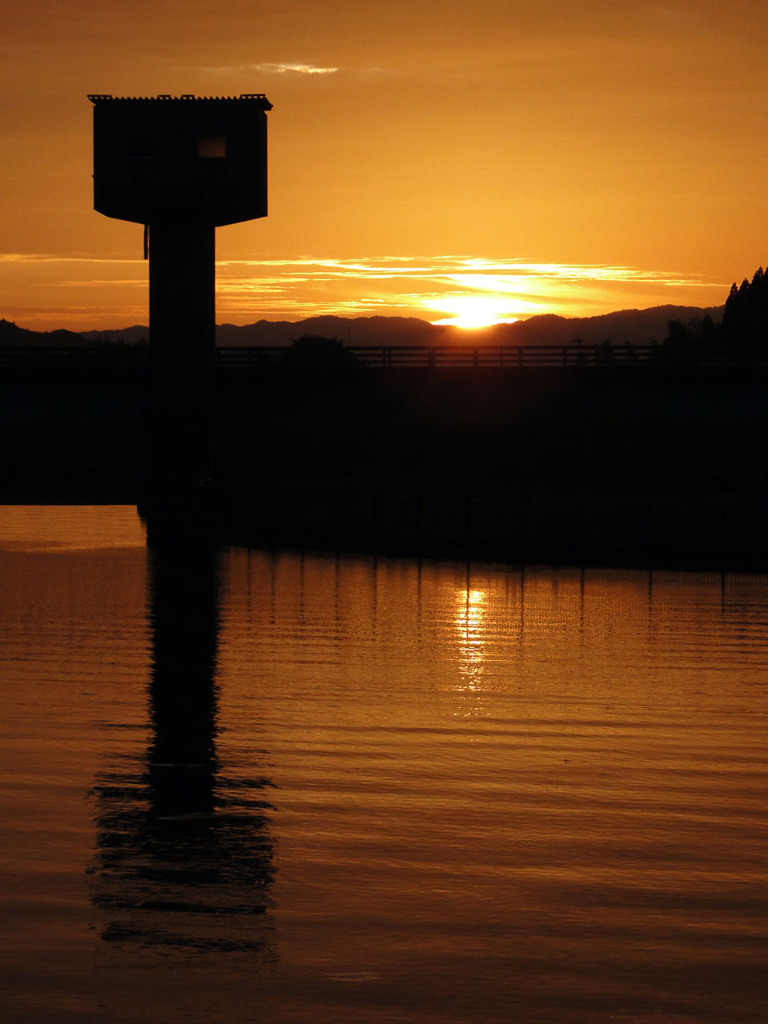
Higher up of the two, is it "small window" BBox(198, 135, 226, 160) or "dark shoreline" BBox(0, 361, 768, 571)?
"small window" BBox(198, 135, 226, 160)

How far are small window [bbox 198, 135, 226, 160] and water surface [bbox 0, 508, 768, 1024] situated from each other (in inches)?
1428

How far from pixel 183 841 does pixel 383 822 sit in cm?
174

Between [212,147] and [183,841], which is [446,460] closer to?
[212,147]

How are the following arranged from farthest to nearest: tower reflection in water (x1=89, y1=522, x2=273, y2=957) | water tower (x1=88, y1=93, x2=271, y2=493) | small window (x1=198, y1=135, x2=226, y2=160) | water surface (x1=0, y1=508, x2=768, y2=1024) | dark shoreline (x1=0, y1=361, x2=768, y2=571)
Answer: small window (x1=198, y1=135, x2=226, y2=160) < water tower (x1=88, y1=93, x2=271, y2=493) < dark shoreline (x1=0, y1=361, x2=768, y2=571) < tower reflection in water (x1=89, y1=522, x2=273, y2=957) < water surface (x1=0, y1=508, x2=768, y2=1024)

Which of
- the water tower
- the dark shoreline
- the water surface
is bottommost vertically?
the water surface

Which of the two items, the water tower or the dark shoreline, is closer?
the dark shoreline

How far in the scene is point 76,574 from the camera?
32312 millimetres

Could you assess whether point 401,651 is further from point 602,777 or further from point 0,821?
point 0,821

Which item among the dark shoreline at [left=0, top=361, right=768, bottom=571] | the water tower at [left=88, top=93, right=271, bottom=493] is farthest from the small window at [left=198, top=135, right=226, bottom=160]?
the dark shoreline at [left=0, top=361, right=768, bottom=571]

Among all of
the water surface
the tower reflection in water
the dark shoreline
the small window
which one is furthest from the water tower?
the tower reflection in water

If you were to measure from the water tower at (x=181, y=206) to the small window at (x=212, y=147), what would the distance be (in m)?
0.04

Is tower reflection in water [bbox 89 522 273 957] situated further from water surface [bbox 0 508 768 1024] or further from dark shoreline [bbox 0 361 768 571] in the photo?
dark shoreline [bbox 0 361 768 571]

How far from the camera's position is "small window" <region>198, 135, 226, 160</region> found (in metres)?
55.0

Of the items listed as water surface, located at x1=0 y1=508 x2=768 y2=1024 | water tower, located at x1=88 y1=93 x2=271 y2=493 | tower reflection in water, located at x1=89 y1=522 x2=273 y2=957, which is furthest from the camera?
water tower, located at x1=88 y1=93 x2=271 y2=493
